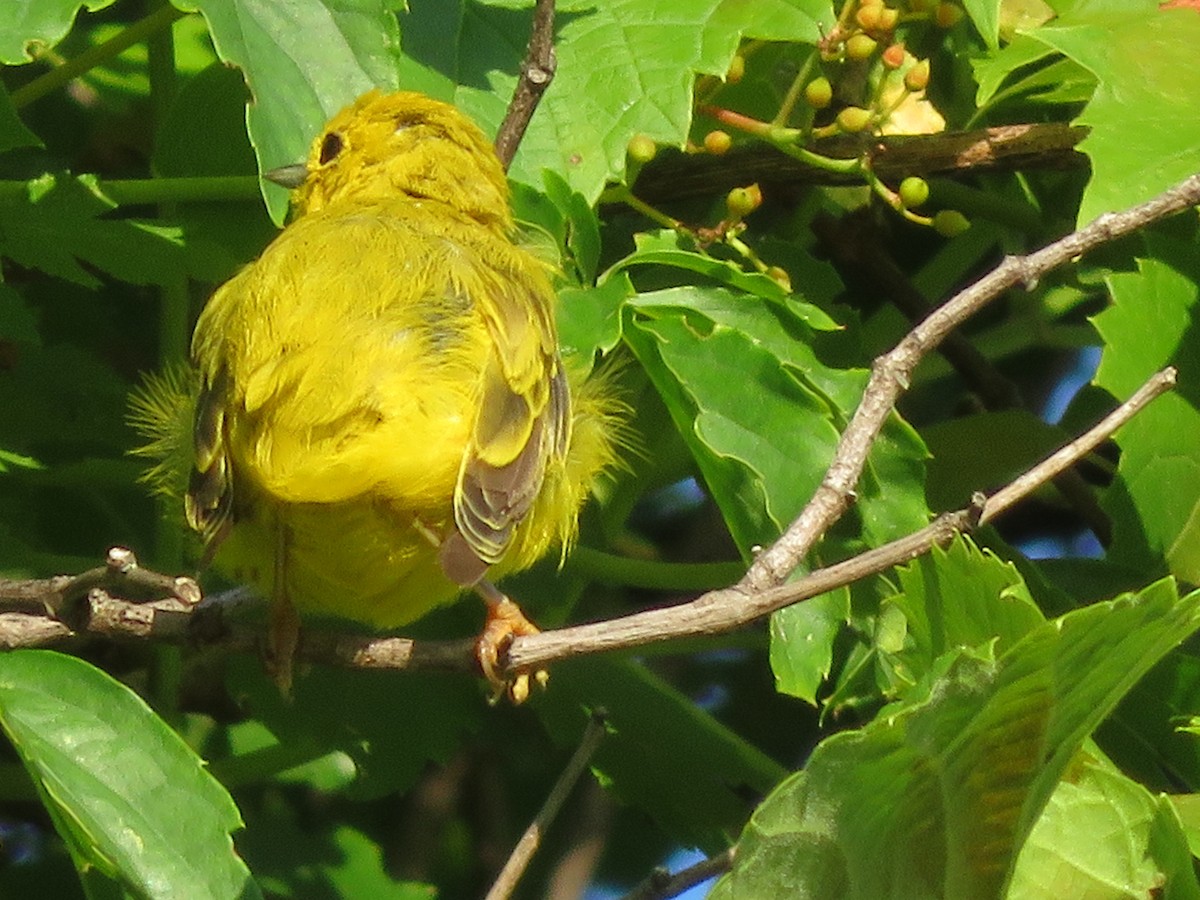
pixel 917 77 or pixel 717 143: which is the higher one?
pixel 917 77

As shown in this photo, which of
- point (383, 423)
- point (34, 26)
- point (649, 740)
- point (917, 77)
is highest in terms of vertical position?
point (34, 26)

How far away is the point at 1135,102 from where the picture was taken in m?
2.77

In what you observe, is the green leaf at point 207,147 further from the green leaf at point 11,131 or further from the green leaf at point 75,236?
the green leaf at point 11,131

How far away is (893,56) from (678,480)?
87 centimetres

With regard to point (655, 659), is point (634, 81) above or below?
above


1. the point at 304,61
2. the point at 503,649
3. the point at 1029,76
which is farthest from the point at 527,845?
the point at 1029,76

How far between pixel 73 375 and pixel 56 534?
0.28 metres

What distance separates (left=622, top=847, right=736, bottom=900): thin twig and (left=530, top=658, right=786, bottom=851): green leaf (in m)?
0.82

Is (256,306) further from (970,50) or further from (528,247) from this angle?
(970,50)

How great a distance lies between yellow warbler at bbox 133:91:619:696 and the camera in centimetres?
264

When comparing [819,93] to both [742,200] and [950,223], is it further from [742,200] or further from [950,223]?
[950,223]

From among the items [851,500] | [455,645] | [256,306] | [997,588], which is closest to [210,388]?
[256,306]

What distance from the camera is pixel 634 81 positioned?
2.84m

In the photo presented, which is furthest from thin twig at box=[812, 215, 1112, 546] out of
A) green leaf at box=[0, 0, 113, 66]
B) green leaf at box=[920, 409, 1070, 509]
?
green leaf at box=[0, 0, 113, 66]
